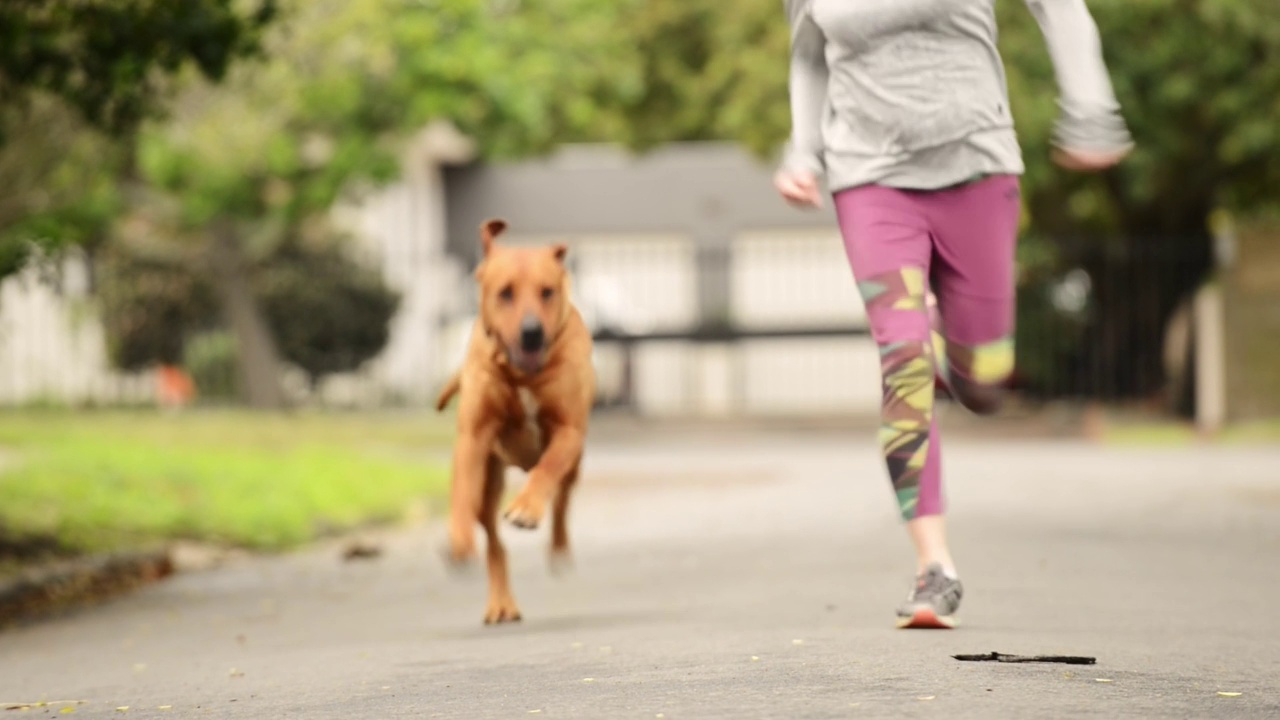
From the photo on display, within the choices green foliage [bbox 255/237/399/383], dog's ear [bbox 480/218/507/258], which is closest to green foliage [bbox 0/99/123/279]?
dog's ear [bbox 480/218/507/258]

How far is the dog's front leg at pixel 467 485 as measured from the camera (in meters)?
6.31

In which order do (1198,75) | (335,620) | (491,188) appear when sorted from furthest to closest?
(491,188) → (1198,75) → (335,620)

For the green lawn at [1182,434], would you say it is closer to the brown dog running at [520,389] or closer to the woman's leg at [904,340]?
the brown dog running at [520,389]

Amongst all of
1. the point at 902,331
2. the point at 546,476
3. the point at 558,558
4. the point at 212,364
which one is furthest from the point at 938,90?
the point at 212,364

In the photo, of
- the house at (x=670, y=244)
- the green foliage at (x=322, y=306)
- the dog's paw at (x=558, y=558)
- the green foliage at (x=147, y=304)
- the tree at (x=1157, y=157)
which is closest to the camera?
the dog's paw at (x=558, y=558)

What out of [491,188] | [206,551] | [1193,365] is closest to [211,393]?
[491,188]

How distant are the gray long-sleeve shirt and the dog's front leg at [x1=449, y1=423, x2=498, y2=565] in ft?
4.42

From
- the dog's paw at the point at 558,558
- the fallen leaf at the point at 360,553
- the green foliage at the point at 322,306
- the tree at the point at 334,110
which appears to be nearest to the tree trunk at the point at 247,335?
the tree at the point at 334,110

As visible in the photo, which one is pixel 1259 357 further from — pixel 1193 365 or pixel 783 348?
pixel 783 348

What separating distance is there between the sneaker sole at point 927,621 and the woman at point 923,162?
0.17m

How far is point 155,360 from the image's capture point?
26.7 metres

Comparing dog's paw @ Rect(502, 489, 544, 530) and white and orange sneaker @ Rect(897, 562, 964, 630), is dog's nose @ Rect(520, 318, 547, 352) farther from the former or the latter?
white and orange sneaker @ Rect(897, 562, 964, 630)

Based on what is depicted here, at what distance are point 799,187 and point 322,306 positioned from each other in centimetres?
2211

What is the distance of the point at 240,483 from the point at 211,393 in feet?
44.6
